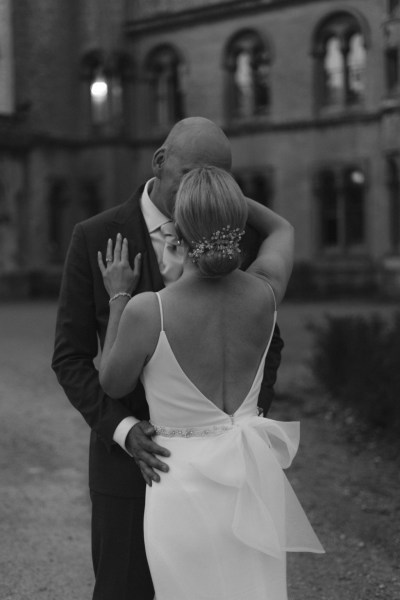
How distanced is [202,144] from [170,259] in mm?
352

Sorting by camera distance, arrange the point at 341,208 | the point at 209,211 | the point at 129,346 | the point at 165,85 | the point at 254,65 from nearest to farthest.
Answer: the point at 209,211 → the point at 129,346 → the point at 341,208 → the point at 254,65 → the point at 165,85

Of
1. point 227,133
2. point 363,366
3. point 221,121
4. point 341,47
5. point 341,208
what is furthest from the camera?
point 221,121

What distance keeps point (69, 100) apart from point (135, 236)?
2532 centimetres

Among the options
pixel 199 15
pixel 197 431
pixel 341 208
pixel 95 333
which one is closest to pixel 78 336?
pixel 95 333

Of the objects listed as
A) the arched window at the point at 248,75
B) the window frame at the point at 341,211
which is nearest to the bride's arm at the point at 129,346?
the window frame at the point at 341,211

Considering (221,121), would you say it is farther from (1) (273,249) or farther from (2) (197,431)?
(2) (197,431)

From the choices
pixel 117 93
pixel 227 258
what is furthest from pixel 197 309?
pixel 117 93

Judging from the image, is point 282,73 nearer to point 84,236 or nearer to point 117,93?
point 117,93

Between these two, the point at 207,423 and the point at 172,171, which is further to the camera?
the point at 172,171

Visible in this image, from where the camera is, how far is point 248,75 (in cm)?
2527

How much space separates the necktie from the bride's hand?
82 mm

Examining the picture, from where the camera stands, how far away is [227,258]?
2.20 meters

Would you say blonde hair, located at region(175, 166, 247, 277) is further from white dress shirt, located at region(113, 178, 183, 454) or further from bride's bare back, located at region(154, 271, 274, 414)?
white dress shirt, located at region(113, 178, 183, 454)

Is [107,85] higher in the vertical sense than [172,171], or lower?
higher
